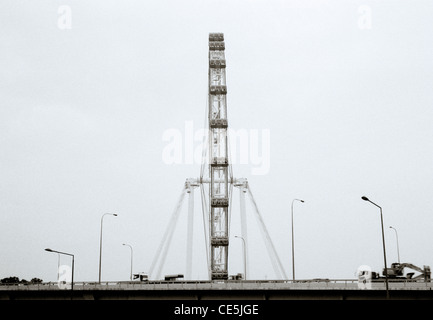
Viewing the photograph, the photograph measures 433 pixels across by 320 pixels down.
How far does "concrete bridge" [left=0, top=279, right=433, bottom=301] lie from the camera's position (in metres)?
64.2

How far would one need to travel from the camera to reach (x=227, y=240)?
103812 millimetres

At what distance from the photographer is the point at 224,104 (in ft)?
380
